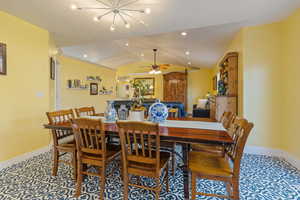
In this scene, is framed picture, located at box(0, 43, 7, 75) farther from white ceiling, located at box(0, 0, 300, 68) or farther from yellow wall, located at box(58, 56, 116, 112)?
yellow wall, located at box(58, 56, 116, 112)

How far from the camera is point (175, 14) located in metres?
2.54

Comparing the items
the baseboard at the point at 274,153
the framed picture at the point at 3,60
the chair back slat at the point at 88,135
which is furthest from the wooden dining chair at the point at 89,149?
the baseboard at the point at 274,153

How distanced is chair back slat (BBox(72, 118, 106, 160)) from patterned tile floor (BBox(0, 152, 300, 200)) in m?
0.52

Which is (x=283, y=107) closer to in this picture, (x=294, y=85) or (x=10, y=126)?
(x=294, y=85)

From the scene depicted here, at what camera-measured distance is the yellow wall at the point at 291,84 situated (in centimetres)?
249

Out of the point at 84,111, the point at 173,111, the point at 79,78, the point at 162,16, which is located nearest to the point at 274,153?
the point at 173,111

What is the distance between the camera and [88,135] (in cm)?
179

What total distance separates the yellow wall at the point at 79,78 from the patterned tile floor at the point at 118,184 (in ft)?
9.91

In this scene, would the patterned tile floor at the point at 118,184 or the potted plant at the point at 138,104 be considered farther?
the potted plant at the point at 138,104

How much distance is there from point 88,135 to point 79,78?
14.7 ft

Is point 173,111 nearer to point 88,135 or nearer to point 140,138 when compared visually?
point 140,138

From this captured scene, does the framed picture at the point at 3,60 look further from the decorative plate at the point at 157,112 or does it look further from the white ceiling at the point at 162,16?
the decorative plate at the point at 157,112

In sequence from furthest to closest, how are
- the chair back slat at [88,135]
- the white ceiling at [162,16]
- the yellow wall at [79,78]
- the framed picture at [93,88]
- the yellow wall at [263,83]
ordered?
the framed picture at [93,88] → the yellow wall at [79,78] → the yellow wall at [263,83] → the white ceiling at [162,16] → the chair back slat at [88,135]

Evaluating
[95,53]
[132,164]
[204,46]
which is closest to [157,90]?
[95,53]
